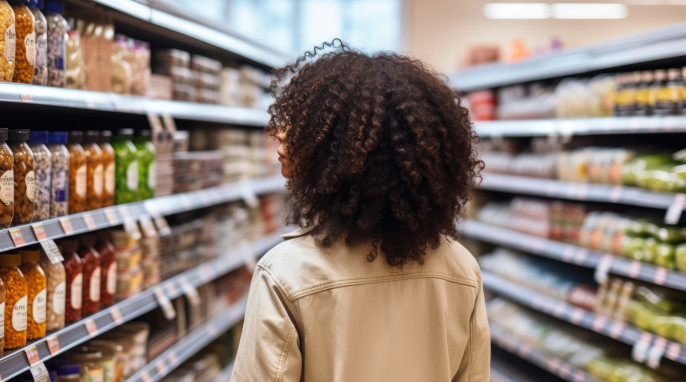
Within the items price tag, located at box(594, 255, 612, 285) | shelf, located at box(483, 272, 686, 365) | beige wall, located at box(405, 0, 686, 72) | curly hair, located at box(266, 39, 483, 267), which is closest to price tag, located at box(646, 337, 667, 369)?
shelf, located at box(483, 272, 686, 365)

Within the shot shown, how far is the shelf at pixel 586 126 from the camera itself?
10.6ft

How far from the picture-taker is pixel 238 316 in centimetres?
407

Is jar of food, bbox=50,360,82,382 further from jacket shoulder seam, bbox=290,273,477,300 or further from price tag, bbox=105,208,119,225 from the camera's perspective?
jacket shoulder seam, bbox=290,273,477,300

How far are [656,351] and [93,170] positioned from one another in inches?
99.0

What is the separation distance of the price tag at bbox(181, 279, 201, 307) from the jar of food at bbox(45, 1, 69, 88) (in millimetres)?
1304

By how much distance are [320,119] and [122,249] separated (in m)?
1.53

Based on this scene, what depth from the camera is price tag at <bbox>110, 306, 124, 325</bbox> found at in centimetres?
244

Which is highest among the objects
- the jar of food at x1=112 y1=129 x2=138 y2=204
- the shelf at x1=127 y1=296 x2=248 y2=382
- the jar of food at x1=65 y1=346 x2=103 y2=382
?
the jar of food at x1=112 y1=129 x2=138 y2=204

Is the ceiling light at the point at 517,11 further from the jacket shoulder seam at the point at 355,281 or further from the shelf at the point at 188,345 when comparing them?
the jacket shoulder seam at the point at 355,281

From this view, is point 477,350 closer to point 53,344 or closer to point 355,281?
point 355,281

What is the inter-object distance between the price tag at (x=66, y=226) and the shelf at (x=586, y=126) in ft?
6.07

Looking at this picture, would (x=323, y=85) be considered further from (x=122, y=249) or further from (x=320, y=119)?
(x=122, y=249)

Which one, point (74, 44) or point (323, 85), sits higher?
point (74, 44)

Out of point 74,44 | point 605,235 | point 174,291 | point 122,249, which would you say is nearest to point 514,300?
point 605,235
